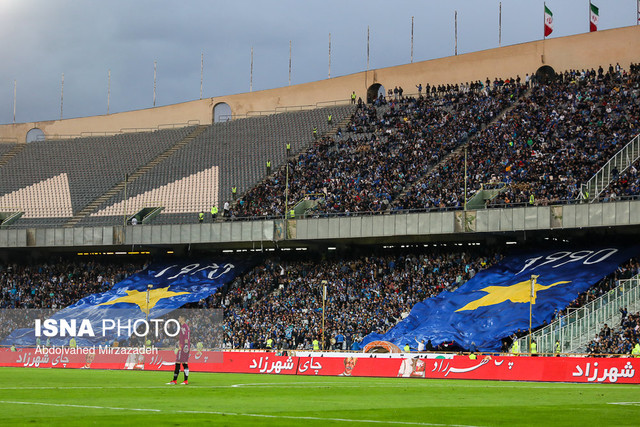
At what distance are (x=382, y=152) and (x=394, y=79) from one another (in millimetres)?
15812

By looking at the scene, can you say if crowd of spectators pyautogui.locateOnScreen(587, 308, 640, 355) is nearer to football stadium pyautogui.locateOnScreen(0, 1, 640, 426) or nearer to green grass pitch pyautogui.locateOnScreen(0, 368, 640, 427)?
football stadium pyautogui.locateOnScreen(0, 1, 640, 426)

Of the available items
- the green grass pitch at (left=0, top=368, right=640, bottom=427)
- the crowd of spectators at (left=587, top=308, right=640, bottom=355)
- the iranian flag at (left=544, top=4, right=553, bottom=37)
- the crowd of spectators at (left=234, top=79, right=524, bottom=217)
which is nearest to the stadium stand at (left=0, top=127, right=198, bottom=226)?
the crowd of spectators at (left=234, top=79, right=524, bottom=217)

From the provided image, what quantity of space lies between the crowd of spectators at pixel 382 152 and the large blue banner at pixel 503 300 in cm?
1020

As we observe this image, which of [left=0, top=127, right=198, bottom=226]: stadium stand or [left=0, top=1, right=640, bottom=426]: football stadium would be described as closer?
[left=0, top=1, right=640, bottom=426]: football stadium

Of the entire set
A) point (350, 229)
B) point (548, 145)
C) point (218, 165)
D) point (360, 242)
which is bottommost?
point (360, 242)

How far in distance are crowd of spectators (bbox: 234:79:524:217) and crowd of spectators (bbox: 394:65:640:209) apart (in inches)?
77.0

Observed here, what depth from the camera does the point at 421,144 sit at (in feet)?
213

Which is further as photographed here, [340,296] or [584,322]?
[340,296]

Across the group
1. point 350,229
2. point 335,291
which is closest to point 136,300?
point 335,291

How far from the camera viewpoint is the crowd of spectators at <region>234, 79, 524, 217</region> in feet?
203

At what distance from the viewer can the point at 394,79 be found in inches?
3147

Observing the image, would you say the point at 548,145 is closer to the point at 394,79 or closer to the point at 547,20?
the point at 547,20

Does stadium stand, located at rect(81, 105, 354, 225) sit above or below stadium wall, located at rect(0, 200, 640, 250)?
above

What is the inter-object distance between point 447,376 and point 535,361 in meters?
3.54
